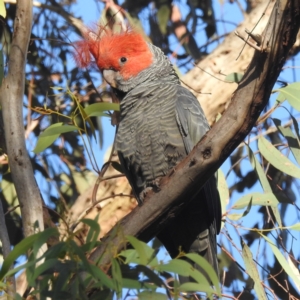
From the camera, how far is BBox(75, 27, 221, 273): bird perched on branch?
2506 mm

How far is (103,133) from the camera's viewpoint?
3.66m

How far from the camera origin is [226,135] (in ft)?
5.96

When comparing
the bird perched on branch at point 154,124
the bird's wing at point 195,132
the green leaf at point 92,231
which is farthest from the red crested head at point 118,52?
the green leaf at point 92,231

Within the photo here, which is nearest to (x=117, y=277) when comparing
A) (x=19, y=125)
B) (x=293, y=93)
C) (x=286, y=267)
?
(x=19, y=125)

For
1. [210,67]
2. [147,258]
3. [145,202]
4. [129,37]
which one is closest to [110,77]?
[129,37]

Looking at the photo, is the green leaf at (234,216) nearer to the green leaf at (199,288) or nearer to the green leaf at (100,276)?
the green leaf at (199,288)

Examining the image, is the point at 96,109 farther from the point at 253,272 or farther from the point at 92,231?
Answer: the point at 253,272

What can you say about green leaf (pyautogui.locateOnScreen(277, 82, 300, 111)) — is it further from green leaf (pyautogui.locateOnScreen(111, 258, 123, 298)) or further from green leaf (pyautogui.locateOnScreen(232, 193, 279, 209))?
green leaf (pyautogui.locateOnScreen(111, 258, 123, 298))

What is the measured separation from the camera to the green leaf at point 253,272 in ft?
7.73

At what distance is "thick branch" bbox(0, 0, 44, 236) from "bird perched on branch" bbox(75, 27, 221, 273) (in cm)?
49

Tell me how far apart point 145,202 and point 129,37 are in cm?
119

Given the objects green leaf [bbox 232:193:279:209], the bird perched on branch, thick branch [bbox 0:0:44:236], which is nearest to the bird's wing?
the bird perched on branch

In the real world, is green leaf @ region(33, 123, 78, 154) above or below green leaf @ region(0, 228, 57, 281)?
above

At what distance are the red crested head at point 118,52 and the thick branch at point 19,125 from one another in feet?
2.27
